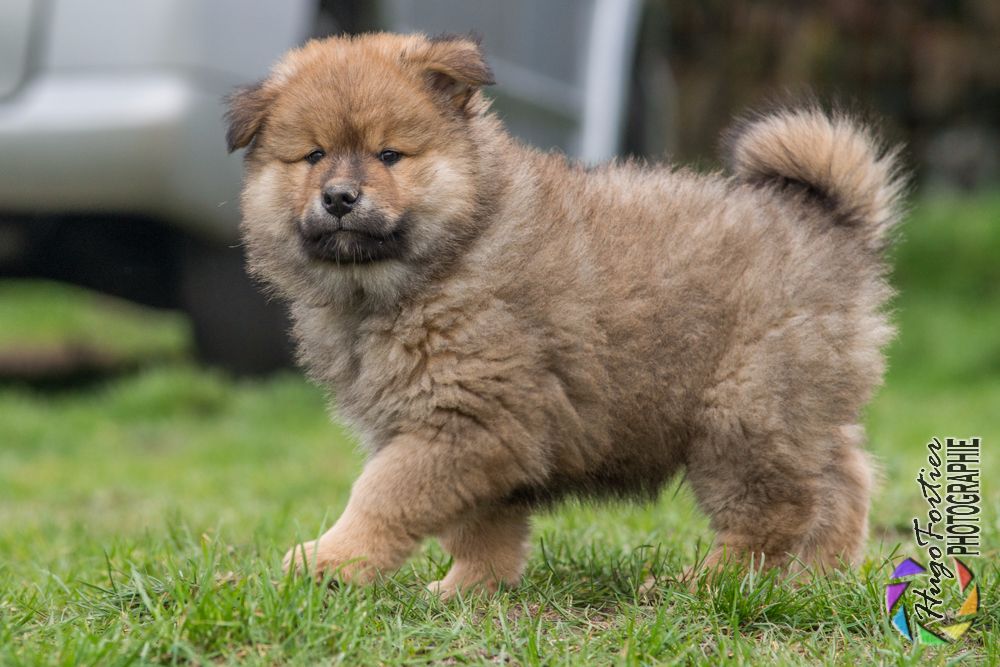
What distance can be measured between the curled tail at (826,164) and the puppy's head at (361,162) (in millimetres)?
776

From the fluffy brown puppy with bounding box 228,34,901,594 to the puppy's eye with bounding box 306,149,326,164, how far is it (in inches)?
1.0

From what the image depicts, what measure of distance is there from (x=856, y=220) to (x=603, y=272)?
77cm

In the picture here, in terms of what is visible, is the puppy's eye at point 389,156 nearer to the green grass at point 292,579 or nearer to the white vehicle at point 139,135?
the green grass at point 292,579

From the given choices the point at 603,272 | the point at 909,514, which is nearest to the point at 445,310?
the point at 603,272

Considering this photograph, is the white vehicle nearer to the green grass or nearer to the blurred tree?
the green grass

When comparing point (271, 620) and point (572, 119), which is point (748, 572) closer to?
point (271, 620)

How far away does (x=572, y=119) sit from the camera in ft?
28.8

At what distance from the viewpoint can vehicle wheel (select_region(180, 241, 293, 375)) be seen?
691cm

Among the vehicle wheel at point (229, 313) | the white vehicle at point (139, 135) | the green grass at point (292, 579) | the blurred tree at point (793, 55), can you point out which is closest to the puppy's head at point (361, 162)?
the green grass at point (292, 579)

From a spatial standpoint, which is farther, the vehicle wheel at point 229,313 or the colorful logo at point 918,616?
the vehicle wheel at point 229,313

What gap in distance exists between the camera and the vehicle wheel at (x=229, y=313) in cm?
691

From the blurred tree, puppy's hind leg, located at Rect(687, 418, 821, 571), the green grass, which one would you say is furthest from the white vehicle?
the blurred tree

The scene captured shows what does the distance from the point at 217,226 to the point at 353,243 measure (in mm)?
3353

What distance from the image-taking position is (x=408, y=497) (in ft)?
10.2
